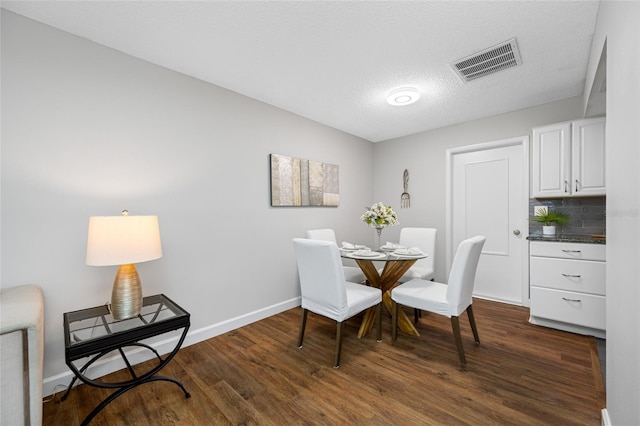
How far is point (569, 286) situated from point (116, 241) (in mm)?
3775

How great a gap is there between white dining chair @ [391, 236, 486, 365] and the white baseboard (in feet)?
4.71

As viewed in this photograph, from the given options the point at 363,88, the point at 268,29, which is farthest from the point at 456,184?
the point at 268,29

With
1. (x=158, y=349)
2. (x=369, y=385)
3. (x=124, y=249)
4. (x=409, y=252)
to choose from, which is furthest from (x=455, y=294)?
(x=158, y=349)

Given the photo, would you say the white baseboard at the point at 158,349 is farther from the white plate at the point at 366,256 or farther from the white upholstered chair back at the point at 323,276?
the white plate at the point at 366,256

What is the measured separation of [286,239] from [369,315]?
128 cm

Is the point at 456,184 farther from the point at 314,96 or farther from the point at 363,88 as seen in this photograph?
the point at 314,96

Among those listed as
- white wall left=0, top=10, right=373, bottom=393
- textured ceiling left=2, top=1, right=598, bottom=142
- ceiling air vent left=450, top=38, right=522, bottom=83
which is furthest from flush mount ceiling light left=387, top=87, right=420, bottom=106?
white wall left=0, top=10, right=373, bottom=393

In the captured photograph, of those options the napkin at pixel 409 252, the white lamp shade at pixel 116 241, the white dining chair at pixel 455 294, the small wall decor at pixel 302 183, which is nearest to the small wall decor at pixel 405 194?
the small wall decor at pixel 302 183

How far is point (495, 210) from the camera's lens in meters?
3.57

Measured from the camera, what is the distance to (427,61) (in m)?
2.25

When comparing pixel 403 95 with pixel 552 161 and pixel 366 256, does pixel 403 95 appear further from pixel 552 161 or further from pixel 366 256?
pixel 552 161

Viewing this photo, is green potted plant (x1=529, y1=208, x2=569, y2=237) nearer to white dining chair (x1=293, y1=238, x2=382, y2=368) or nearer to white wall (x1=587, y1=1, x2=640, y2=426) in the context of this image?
white wall (x1=587, y1=1, x2=640, y2=426)

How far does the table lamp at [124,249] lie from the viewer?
1.58 m

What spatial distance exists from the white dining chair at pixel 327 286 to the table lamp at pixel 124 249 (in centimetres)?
103
